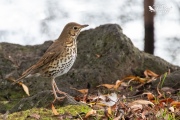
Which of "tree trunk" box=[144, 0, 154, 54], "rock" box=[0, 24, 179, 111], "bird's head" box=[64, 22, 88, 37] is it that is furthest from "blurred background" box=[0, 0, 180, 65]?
"bird's head" box=[64, 22, 88, 37]

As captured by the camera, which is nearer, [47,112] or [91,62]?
[47,112]

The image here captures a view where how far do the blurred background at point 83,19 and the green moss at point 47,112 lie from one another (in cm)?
666

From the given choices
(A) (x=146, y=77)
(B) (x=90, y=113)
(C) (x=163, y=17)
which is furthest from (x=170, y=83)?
(C) (x=163, y=17)

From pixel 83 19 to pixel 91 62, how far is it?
5.83 meters

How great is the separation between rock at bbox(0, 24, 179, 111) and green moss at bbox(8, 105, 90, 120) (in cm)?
143

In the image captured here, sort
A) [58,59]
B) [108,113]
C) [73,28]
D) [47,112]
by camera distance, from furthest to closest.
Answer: [73,28]
[58,59]
[47,112]
[108,113]

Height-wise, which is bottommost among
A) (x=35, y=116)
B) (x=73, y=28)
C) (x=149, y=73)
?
(x=149, y=73)

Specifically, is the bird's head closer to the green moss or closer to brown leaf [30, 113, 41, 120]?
the green moss

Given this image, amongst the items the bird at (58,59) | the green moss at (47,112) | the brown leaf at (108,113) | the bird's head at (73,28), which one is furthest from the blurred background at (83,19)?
the brown leaf at (108,113)

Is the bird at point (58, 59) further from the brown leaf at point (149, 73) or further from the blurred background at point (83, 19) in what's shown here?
the blurred background at point (83, 19)

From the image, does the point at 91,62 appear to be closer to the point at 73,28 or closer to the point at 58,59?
the point at 73,28

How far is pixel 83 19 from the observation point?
13.6 metres

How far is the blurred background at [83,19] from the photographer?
1277 cm

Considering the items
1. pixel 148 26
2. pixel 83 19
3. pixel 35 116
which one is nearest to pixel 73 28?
pixel 35 116
